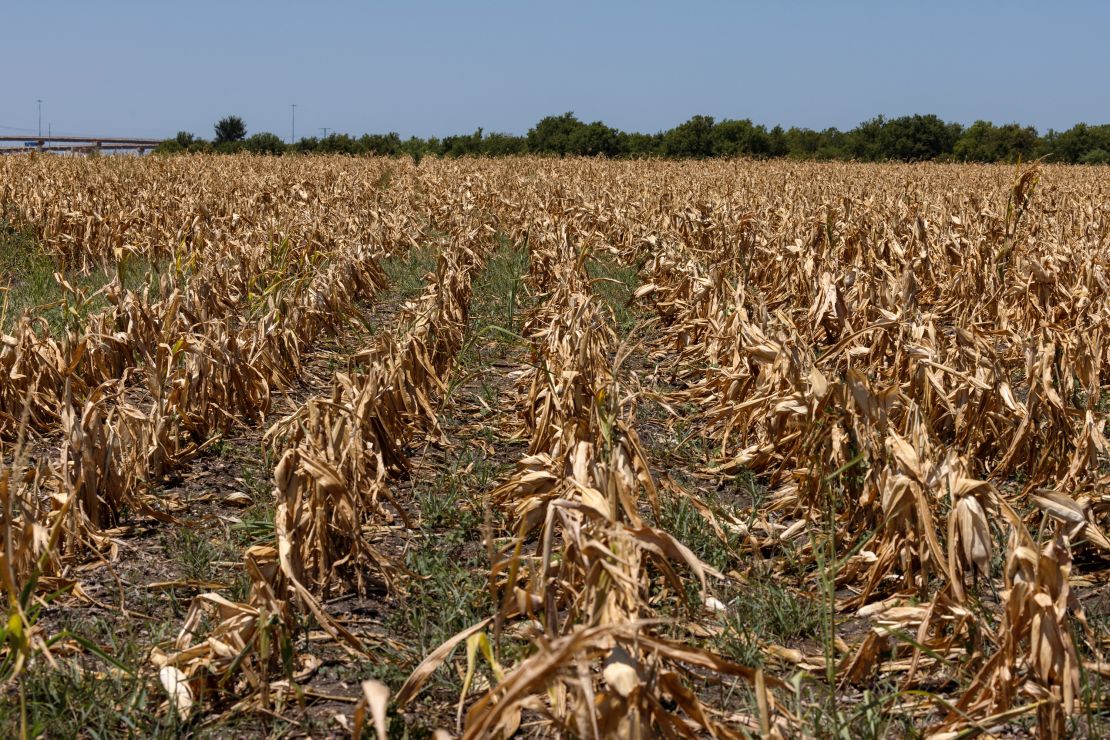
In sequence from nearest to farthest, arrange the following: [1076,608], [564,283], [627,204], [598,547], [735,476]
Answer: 1. [598,547]
2. [1076,608]
3. [735,476]
4. [564,283]
5. [627,204]

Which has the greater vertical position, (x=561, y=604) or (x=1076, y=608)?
(x=1076, y=608)

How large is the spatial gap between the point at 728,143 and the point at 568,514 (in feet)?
135

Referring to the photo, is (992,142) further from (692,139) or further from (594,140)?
(594,140)

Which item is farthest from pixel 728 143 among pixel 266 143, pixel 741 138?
pixel 266 143

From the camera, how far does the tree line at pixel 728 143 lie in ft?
131

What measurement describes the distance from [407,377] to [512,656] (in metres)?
2.87

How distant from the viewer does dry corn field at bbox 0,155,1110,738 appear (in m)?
2.52

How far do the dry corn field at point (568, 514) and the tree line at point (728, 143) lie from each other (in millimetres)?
30815

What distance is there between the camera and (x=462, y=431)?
575 centimetres

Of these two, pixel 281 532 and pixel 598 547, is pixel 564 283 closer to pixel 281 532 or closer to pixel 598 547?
pixel 281 532

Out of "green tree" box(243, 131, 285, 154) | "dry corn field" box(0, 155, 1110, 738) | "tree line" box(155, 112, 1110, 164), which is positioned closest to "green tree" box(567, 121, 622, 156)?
"tree line" box(155, 112, 1110, 164)

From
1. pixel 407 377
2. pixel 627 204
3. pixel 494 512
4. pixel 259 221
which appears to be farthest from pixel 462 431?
pixel 627 204

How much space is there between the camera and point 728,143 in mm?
42188

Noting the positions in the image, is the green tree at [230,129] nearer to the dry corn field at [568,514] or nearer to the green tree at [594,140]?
the green tree at [594,140]
